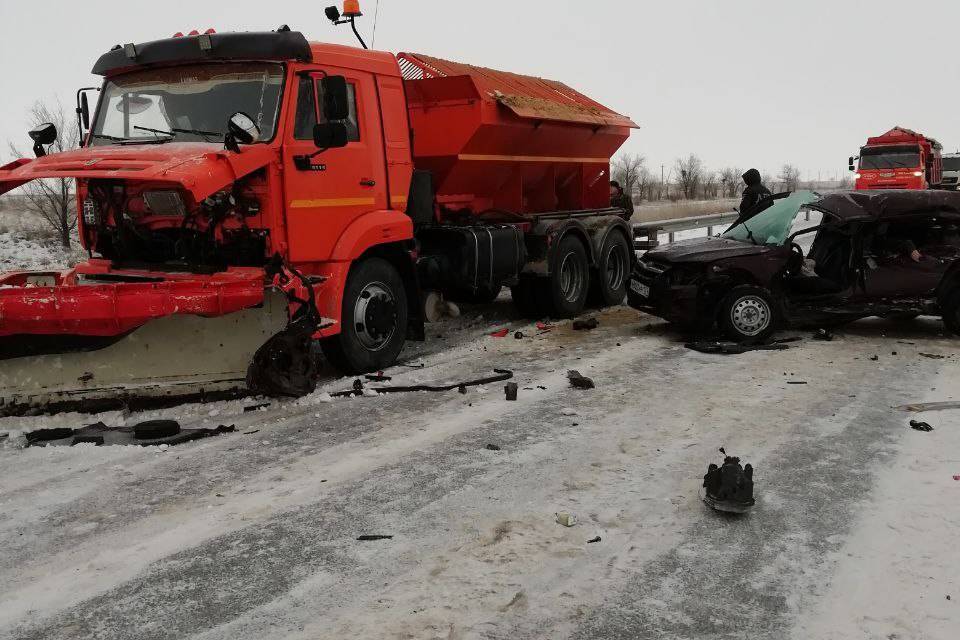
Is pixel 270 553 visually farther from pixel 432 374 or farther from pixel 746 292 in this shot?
pixel 746 292

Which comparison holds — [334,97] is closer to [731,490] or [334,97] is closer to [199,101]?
[199,101]

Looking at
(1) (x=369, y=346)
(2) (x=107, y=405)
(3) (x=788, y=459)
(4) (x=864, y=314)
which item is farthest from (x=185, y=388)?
(4) (x=864, y=314)

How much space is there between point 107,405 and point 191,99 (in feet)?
8.45

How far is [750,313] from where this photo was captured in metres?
8.42

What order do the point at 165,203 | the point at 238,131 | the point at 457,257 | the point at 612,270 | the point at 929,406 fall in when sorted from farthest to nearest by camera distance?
the point at 612,270, the point at 457,257, the point at 165,203, the point at 929,406, the point at 238,131

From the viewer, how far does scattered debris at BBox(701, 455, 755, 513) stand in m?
4.13

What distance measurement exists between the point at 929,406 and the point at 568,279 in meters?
5.40

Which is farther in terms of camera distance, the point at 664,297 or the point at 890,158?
the point at 890,158

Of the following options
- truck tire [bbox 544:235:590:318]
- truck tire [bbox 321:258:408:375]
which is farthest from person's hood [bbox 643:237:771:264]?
truck tire [bbox 321:258:408:375]

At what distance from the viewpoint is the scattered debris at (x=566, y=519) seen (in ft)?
13.3

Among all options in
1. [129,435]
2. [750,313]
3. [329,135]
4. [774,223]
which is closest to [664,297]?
[750,313]

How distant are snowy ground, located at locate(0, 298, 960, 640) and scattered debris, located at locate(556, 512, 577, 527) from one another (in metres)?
0.07

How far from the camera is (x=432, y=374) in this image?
7375mm

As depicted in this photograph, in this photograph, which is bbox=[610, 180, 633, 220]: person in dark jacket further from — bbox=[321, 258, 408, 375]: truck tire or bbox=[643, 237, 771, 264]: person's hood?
bbox=[321, 258, 408, 375]: truck tire
